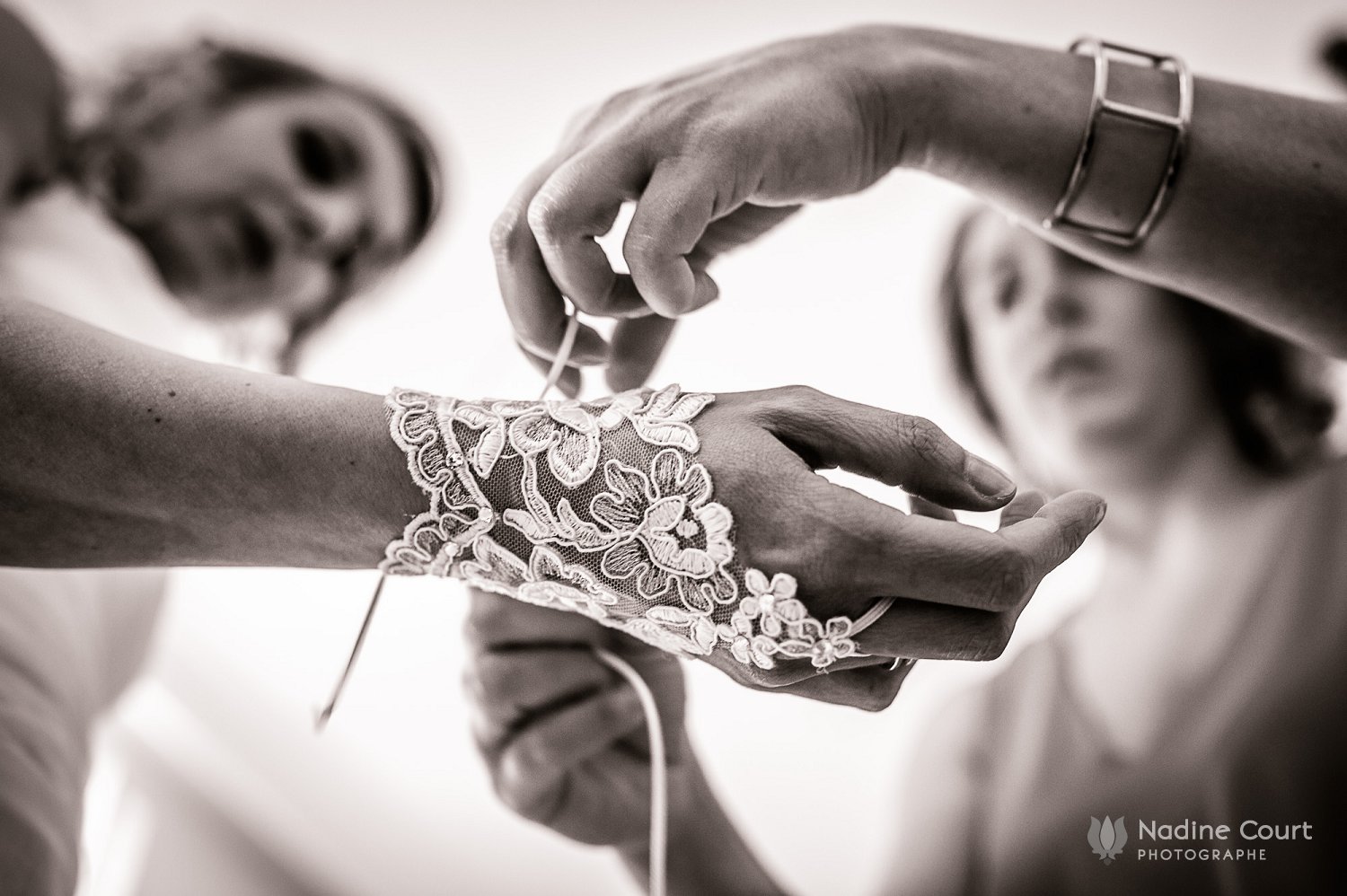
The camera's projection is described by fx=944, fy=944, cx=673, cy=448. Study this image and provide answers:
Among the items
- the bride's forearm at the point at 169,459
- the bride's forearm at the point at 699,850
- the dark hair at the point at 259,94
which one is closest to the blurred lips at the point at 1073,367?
the bride's forearm at the point at 699,850

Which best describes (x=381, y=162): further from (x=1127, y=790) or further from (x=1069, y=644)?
(x=1127, y=790)

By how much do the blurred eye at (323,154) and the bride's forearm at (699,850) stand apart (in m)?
1.44

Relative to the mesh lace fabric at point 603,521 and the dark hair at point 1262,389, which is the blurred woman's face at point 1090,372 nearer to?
the dark hair at point 1262,389

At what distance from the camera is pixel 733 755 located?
1.55 m

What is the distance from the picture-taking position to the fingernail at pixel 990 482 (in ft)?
2.06

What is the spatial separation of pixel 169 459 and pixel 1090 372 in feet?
3.95

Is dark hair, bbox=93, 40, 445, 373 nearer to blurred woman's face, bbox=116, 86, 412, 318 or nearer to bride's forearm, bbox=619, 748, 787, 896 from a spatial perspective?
blurred woman's face, bbox=116, 86, 412, 318

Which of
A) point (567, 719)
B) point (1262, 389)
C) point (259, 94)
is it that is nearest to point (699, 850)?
point (567, 719)

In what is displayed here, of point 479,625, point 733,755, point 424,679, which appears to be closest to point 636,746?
point 479,625

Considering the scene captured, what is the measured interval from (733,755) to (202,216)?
1449mm

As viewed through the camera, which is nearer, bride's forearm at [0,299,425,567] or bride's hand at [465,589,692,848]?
bride's forearm at [0,299,425,567]

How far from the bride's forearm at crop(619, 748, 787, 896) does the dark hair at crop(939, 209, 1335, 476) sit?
2.87ft

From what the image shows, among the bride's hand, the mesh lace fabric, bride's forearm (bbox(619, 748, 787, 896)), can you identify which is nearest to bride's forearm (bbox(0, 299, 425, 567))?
the mesh lace fabric

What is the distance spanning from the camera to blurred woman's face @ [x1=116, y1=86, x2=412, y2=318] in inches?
72.4
